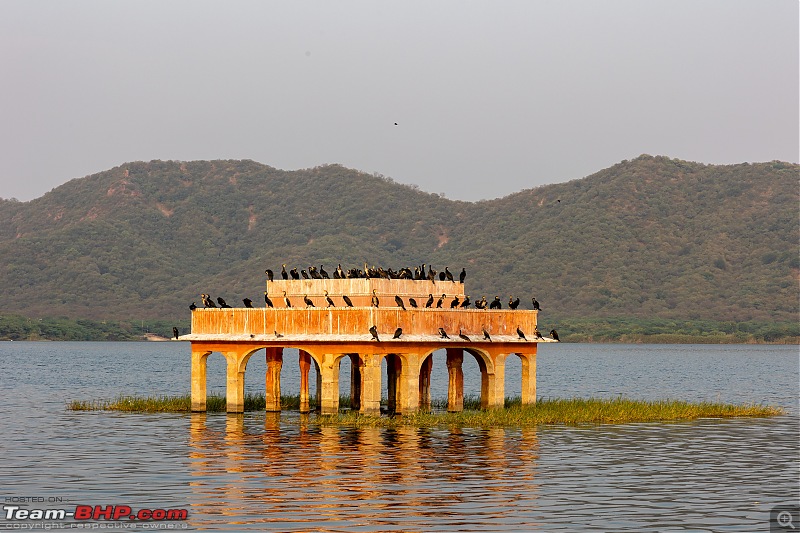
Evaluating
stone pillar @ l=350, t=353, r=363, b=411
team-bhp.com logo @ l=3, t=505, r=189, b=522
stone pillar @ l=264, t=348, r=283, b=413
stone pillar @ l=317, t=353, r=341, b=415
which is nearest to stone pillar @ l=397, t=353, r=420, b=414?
stone pillar @ l=317, t=353, r=341, b=415

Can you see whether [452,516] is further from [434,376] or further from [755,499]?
[434,376]

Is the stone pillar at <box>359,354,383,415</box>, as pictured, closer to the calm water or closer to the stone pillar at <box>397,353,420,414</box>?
the stone pillar at <box>397,353,420,414</box>

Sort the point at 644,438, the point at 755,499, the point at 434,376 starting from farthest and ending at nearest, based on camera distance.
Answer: the point at 434,376 → the point at 644,438 → the point at 755,499

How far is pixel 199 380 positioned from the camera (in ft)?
223

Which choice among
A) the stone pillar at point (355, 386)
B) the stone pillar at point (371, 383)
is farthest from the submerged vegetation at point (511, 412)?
the stone pillar at point (355, 386)

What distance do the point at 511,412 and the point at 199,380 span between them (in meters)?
15.3

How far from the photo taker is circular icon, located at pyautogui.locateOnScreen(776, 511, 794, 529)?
38.5 meters

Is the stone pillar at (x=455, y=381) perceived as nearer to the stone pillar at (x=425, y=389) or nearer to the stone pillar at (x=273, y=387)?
the stone pillar at (x=425, y=389)

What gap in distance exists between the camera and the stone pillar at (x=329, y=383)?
204ft

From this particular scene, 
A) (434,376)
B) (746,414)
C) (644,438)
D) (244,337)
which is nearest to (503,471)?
(644,438)

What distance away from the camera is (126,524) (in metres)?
37.6

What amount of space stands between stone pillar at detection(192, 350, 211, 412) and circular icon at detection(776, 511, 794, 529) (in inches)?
1296

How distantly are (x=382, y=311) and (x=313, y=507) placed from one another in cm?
2146

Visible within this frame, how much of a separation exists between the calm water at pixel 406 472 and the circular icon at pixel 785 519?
1.64 ft
